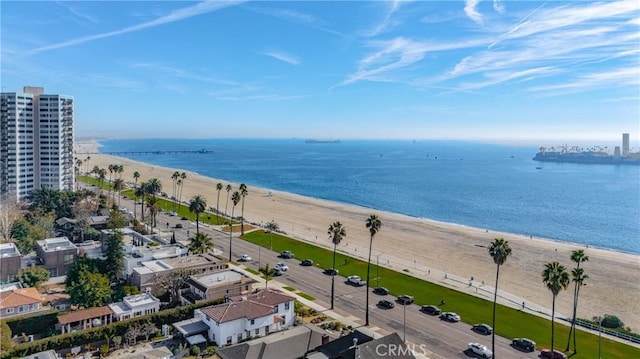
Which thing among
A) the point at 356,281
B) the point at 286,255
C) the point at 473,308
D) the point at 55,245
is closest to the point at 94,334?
the point at 55,245

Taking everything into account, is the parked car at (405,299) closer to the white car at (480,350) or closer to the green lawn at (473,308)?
the green lawn at (473,308)

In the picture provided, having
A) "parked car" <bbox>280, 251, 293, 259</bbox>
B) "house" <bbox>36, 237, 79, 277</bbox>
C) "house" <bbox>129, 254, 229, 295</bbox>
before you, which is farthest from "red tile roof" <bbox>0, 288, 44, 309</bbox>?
"parked car" <bbox>280, 251, 293, 259</bbox>

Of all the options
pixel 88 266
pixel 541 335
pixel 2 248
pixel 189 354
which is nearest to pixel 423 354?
pixel 541 335

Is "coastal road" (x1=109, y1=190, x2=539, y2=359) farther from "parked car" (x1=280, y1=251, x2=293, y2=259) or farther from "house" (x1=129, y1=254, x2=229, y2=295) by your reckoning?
"house" (x1=129, y1=254, x2=229, y2=295)

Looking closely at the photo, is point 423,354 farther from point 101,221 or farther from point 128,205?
point 128,205

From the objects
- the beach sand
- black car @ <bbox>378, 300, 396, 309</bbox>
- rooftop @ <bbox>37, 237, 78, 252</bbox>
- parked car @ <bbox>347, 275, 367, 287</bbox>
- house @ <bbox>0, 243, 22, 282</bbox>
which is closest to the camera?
black car @ <bbox>378, 300, 396, 309</bbox>

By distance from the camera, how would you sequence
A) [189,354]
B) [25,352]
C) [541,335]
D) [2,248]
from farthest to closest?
[2,248] < [541,335] < [189,354] < [25,352]

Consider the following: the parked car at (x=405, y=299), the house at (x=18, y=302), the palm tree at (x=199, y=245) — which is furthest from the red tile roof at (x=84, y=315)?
the parked car at (x=405, y=299)
